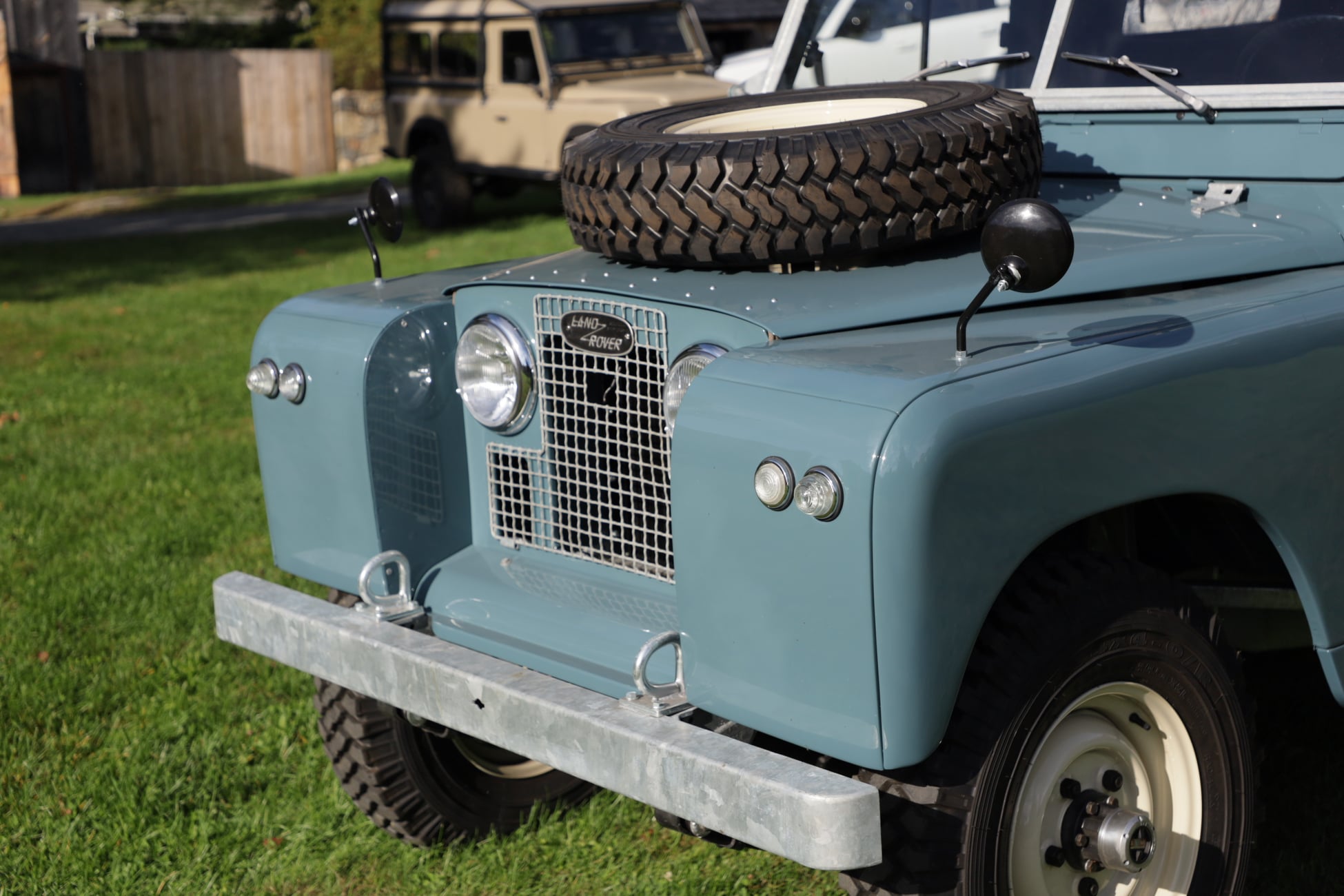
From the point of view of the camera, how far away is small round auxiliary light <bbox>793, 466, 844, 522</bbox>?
1.84 m

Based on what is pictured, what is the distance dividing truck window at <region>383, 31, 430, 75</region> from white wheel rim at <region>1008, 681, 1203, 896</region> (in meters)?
13.9

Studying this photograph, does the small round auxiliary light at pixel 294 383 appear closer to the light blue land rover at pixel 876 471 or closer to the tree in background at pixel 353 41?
the light blue land rover at pixel 876 471

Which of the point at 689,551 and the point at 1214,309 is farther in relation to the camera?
the point at 1214,309

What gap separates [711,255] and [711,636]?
0.72 metres

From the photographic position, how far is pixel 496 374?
2623 millimetres

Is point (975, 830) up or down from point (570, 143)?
down

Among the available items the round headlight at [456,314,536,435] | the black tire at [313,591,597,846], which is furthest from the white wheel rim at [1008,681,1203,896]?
the black tire at [313,591,597,846]

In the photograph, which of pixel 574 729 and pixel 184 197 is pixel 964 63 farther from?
pixel 184 197

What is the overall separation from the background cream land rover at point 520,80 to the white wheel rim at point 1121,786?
10.8 metres

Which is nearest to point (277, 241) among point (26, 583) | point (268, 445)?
point (26, 583)

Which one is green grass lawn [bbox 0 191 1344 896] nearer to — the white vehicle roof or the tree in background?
the white vehicle roof

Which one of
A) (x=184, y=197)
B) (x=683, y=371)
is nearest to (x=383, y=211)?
(x=683, y=371)

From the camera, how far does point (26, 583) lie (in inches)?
177

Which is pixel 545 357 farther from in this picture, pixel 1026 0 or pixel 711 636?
pixel 1026 0
